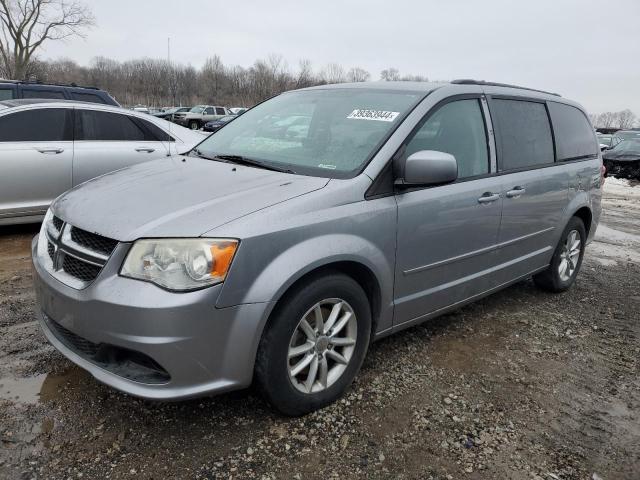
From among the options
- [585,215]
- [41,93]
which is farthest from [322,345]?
[41,93]

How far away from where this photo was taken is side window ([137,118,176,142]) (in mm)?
6391

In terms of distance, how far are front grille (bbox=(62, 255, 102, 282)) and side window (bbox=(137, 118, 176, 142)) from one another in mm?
4213

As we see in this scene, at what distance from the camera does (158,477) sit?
221cm

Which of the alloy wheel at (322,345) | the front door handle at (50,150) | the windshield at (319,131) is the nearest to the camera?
the alloy wheel at (322,345)

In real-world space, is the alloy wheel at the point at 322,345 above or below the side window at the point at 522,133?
below

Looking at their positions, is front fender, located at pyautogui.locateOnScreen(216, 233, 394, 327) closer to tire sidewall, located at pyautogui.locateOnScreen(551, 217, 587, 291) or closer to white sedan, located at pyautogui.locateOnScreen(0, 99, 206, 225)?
tire sidewall, located at pyautogui.locateOnScreen(551, 217, 587, 291)

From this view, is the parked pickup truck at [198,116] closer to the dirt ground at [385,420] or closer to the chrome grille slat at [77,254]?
the dirt ground at [385,420]

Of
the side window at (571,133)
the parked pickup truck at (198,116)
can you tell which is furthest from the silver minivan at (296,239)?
the parked pickup truck at (198,116)

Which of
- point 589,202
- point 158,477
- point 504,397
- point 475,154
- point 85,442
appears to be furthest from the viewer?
point 589,202

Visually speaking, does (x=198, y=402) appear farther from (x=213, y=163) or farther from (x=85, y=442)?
(x=213, y=163)

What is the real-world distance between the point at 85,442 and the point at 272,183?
1.51 m

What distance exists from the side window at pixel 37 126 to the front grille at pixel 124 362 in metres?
3.89

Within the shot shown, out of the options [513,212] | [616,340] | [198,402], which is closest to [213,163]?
[198,402]

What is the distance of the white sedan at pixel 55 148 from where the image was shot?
5340 millimetres
